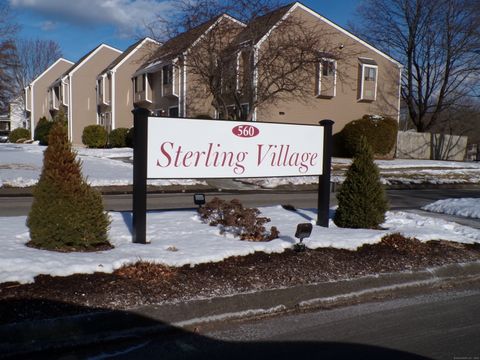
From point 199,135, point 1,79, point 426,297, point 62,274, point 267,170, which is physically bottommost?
point 426,297

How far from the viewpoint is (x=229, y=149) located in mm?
6914

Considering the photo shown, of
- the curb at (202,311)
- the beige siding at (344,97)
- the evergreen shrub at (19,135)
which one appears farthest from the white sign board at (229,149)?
the evergreen shrub at (19,135)

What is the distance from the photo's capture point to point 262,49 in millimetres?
21453

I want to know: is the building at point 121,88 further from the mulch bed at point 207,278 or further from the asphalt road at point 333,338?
the asphalt road at point 333,338

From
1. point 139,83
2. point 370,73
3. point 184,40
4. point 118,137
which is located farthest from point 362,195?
point 139,83

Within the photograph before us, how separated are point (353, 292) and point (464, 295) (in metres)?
1.32

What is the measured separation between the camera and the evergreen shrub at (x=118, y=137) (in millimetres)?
34750

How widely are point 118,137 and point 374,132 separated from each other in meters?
17.4

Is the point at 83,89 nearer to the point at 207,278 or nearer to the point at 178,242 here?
the point at 178,242

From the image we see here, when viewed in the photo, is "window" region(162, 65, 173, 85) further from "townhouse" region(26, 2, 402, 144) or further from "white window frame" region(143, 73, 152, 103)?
"white window frame" region(143, 73, 152, 103)

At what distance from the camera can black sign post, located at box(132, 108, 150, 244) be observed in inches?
241

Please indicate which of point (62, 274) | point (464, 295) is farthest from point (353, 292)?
point (62, 274)

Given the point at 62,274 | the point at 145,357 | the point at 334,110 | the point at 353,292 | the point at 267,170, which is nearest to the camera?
the point at 145,357

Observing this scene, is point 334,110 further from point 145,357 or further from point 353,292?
point 145,357
